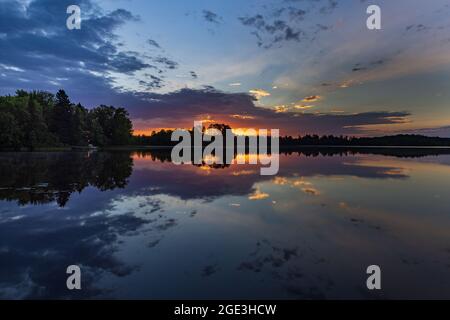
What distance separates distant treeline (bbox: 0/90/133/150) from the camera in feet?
233

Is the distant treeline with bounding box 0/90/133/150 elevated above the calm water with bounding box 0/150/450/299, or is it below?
above

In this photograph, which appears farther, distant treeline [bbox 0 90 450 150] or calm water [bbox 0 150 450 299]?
distant treeline [bbox 0 90 450 150]

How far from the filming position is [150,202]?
15.8 meters

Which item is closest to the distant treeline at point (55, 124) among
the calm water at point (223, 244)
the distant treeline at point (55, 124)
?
the distant treeline at point (55, 124)

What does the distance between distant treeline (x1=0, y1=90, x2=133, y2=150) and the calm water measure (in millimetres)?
65615

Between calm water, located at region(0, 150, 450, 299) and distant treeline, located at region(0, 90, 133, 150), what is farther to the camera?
distant treeline, located at region(0, 90, 133, 150)

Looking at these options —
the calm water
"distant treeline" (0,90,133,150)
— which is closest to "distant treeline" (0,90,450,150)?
"distant treeline" (0,90,133,150)

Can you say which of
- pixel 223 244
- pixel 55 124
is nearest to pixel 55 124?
pixel 55 124

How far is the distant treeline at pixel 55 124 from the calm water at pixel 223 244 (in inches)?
2583

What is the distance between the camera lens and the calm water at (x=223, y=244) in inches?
263

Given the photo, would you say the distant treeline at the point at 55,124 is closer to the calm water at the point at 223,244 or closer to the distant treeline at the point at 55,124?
the distant treeline at the point at 55,124

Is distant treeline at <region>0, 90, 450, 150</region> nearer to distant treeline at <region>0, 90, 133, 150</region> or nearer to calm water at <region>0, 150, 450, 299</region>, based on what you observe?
distant treeline at <region>0, 90, 133, 150</region>

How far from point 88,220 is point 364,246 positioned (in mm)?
10728

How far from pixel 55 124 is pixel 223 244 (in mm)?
94970
